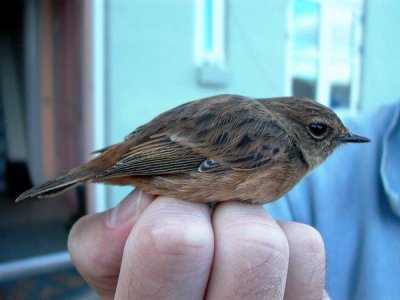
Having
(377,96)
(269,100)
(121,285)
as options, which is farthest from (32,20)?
(377,96)

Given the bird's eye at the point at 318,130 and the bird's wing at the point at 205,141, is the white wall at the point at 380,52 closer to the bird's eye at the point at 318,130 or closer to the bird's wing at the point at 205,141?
the bird's eye at the point at 318,130

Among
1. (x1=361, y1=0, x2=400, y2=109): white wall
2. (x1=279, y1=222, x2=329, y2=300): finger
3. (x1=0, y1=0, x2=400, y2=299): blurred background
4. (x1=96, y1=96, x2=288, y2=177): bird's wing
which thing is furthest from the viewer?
(x1=361, y1=0, x2=400, y2=109): white wall

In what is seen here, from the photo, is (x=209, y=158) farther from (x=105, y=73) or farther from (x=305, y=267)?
(x=105, y=73)

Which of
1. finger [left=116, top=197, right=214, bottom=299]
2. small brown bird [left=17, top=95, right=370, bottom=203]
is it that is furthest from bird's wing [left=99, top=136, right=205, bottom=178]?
finger [left=116, top=197, right=214, bottom=299]

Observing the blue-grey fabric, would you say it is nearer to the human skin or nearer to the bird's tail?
the human skin

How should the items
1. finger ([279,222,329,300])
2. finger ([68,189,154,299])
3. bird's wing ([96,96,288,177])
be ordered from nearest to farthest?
finger ([279,222,329,300]), finger ([68,189,154,299]), bird's wing ([96,96,288,177])

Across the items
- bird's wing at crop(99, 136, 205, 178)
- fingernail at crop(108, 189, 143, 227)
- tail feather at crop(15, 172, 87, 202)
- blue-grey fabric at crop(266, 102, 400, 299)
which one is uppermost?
bird's wing at crop(99, 136, 205, 178)

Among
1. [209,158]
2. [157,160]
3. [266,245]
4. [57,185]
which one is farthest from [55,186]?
[266,245]

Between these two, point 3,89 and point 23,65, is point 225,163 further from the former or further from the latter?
point 3,89
